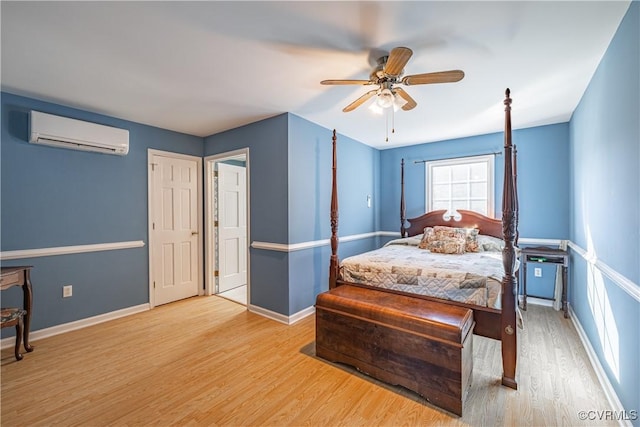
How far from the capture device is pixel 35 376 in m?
2.26

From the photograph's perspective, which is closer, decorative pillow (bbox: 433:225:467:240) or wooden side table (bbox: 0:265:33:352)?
wooden side table (bbox: 0:265:33:352)

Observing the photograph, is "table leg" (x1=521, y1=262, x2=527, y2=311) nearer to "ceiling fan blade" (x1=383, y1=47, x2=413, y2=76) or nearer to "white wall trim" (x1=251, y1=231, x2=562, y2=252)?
"white wall trim" (x1=251, y1=231, x2=562, y2=252)

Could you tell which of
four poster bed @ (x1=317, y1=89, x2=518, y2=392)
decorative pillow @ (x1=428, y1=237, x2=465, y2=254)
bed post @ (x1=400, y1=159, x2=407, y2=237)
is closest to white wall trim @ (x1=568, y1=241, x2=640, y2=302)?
four poster bed @ (x1=317, y1=89, x2=518, y2=392)

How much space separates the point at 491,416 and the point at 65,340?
3877 mm

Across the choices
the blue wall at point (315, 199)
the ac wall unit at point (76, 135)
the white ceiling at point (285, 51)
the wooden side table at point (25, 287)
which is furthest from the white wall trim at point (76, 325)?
the white ceiling at point (285, 51)

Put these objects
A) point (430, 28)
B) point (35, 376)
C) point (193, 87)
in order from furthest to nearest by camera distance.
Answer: point (193, 87) → point (35, 376) → point (430, 28)

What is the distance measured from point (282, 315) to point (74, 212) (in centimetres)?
265

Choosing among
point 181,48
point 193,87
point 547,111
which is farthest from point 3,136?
point 547,111

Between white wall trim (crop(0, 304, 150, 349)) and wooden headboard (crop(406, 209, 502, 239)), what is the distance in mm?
4145

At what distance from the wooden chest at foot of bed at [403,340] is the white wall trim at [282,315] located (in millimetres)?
858

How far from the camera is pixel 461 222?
420 cm

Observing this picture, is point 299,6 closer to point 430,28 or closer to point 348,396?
point 430,28

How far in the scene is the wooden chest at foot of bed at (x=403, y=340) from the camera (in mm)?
1844

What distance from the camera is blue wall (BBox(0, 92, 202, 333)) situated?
2.79 meters
